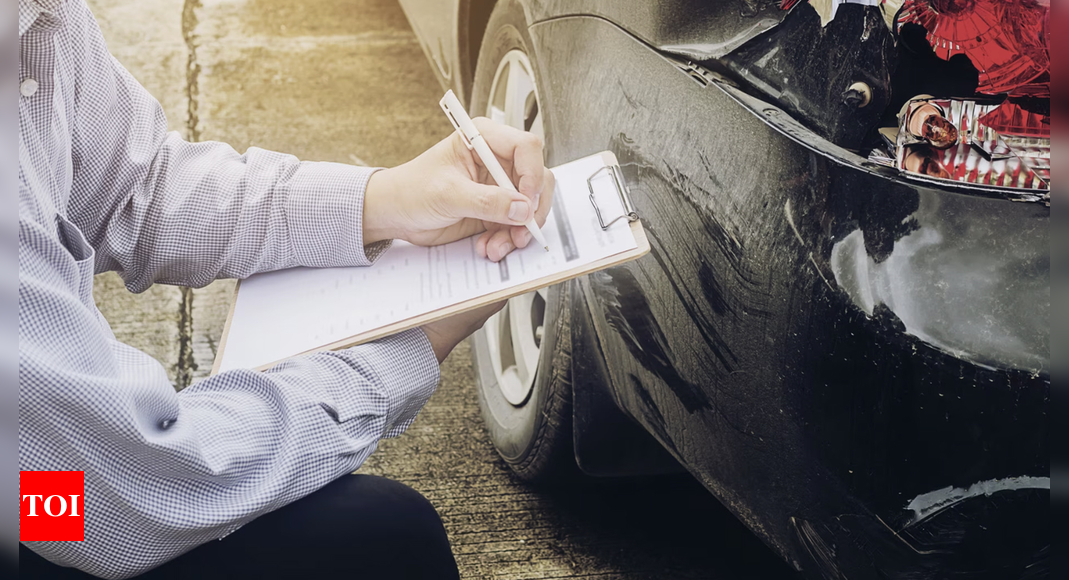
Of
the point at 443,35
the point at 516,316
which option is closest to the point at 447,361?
the point at 516,316

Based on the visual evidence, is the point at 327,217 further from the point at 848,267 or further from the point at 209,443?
the point at 848,267

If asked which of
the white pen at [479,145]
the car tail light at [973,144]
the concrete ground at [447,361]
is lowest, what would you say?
the concrete ground at [447,361]

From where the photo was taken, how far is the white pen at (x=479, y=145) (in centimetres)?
120

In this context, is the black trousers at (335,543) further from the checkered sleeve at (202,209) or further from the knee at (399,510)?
the checkered sleeve at (202,209)

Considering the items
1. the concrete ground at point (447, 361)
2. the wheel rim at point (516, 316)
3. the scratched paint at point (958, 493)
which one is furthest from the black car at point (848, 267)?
the concrete ground at point (447, 361)

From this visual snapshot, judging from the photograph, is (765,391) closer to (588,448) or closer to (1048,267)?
(1048,267)

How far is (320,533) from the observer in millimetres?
1011

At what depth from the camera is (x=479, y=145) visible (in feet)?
3.99

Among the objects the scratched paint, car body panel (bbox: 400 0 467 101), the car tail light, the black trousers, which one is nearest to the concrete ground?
car body panel (bbox: 400 0 467 101)

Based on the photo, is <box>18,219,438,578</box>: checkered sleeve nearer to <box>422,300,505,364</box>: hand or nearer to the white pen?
<box>422,300,505,364</box>: hand

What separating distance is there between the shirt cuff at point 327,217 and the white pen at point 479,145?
0.59ft

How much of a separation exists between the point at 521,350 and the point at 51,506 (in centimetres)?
120

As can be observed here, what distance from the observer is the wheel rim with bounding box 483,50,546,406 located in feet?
6.02

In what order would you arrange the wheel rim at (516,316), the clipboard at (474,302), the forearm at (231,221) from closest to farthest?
1. the clipboard at (474,302)
2. the forearm at (231,221)
3. the wheel rim at (516,316)
